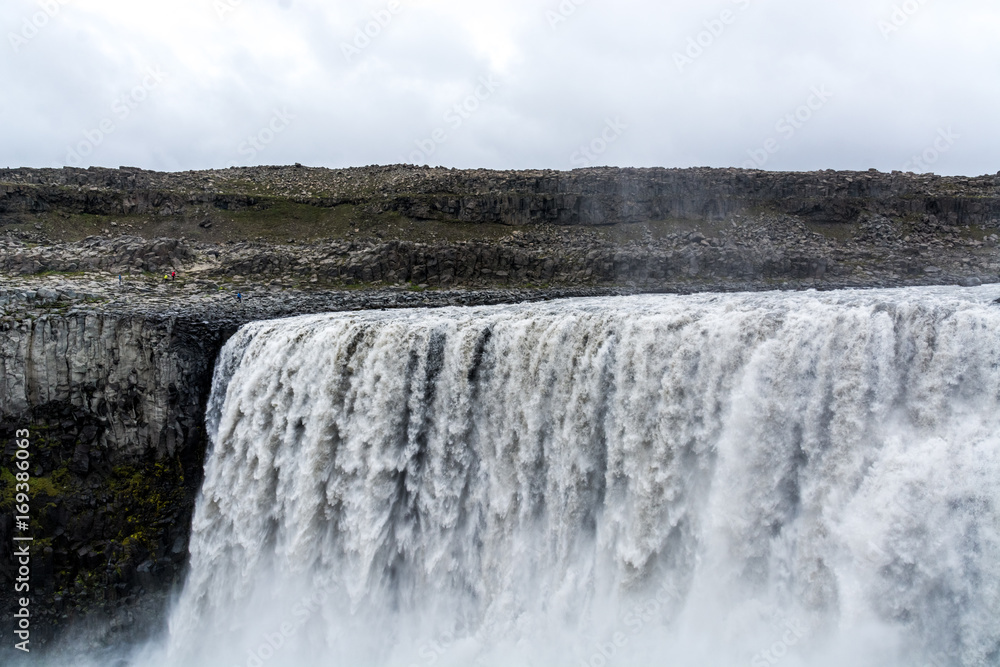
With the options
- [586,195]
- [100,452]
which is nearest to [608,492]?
[100,452]

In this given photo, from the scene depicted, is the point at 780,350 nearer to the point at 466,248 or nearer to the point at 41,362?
the point at 41,362

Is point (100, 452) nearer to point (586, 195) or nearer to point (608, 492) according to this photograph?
point (608, 492)

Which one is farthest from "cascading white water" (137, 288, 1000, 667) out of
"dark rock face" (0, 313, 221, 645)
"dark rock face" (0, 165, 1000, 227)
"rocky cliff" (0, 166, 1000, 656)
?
"dark rock face" (0, 165, 1000, 227)

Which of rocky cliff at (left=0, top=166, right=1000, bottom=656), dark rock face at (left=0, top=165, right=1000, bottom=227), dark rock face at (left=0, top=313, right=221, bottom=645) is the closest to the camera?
dark rock face at (left=0, top=313, right=221, bottom=645)

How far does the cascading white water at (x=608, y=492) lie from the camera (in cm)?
1110

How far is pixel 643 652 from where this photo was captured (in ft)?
45.0

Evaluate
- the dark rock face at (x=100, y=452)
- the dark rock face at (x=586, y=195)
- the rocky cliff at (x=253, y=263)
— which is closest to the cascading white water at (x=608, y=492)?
the dark rock face at (x=100, y=452)

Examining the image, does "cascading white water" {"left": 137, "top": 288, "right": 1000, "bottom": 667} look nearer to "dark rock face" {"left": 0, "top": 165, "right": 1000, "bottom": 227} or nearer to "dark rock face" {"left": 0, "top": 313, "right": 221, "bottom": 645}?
"dark rock face" {"left": 0, "top": 313, "right": 221, "bottom": 645}

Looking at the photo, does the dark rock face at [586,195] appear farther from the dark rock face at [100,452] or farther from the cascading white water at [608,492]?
the cascading white water at [608,492]

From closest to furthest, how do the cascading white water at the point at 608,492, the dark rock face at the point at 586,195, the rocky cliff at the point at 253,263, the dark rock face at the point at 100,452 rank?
the cascading white water at the point at 608,492 → the dark rock face at the point at 100,452 → the rocky cliff at the point at 253,263 → the dark rock face at the point at 586,195

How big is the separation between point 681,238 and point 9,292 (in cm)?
3738

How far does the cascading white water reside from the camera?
1110 centimetres

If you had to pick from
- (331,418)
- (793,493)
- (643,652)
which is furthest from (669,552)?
(331,418)

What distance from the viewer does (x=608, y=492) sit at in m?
15.0
